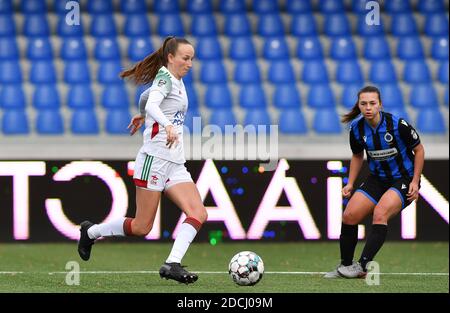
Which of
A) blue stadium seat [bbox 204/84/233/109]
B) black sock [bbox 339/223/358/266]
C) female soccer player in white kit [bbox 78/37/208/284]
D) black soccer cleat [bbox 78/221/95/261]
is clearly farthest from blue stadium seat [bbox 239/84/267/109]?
female soccer player in white kit [bbox 78/37/208/284]

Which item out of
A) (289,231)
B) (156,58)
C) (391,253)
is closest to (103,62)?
(289,231)

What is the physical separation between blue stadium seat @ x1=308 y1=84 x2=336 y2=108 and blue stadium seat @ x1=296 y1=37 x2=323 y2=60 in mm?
744

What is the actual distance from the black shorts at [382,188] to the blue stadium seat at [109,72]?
239 inches

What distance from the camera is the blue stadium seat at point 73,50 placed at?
44.9 ft

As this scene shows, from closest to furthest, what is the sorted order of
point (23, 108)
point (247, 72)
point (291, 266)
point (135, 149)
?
point (291, 266) < point (135, 149) < point (23, 108) < point (247, 72)

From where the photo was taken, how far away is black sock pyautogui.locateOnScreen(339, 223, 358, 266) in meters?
7.83

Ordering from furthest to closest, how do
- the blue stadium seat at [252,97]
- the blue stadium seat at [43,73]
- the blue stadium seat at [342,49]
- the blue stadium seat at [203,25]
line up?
the blue stadium seat at [203,25] → the blue stadium seat at [342,49] → the blue stadium seat at [43,73] → the blue stadium seat at [252,97]

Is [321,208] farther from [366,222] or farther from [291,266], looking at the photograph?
[291,266]

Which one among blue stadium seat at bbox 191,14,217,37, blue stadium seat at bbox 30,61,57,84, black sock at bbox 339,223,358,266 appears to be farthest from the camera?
blue stadium seat at bbox 191,14,217,37

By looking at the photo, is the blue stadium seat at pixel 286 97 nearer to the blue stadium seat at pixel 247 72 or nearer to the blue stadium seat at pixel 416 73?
the blue stadium seat at pixel 247 72

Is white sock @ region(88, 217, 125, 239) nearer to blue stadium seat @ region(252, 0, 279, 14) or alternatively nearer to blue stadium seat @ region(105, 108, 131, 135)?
blue stadium seat @ region(105, 108, 131, 135)

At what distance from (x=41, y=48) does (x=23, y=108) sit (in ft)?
4.57

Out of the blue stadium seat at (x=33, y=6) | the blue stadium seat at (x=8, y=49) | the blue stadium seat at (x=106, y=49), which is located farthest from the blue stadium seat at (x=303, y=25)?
the blue stadium seat at (x=8, y=49)

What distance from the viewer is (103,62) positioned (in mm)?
13711
